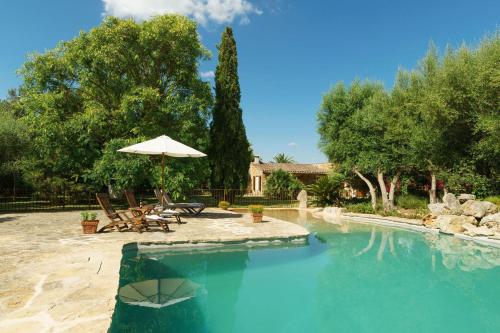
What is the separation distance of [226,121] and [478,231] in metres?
17.6

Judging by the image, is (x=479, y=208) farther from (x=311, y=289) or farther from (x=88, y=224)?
(x=88, y=224)

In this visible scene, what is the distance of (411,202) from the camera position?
20531 mm

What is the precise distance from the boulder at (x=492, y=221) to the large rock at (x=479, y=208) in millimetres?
326

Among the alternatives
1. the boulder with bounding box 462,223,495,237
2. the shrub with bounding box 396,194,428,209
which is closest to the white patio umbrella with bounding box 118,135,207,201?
the boulder with bounding box 462,223,495,237

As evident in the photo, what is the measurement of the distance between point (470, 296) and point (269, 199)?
22.5 metres

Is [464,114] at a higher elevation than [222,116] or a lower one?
lower

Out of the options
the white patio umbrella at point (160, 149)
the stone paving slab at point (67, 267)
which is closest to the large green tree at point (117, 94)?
the white patio umbrella at point (160, 149)

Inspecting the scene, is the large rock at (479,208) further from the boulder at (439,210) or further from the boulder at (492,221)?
the boulder at (439,210)

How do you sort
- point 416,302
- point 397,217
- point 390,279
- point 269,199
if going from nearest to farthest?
1. point 416,302
2. point 390,279
3. point 397,217
4. point 269,199

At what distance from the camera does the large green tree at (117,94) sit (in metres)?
16.9

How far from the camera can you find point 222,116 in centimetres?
2475

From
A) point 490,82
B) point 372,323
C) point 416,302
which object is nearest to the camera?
point 372,323

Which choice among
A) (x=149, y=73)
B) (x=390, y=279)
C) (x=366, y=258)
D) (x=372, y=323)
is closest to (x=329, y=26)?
(x=149, y=73)

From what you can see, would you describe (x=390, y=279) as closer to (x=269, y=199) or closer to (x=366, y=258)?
(x=366, y=258)
